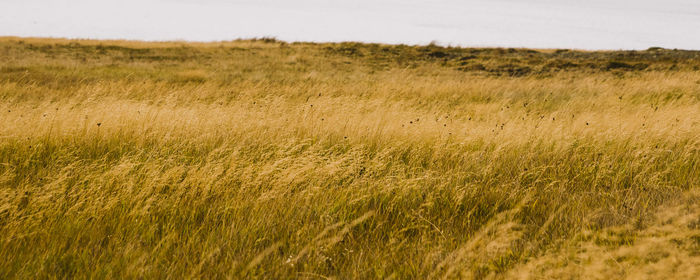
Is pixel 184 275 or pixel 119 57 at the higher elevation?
pixel 119 57

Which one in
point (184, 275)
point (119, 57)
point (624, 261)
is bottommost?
point (184, 275)

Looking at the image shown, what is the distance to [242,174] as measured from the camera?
297cm

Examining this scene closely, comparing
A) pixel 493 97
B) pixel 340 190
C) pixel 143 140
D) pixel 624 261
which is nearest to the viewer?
pixel 624 261

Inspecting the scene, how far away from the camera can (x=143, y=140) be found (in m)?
3.81

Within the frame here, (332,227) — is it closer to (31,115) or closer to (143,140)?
(143,140)

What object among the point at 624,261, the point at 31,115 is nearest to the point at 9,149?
the point at 31,115

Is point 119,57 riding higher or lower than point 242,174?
higher

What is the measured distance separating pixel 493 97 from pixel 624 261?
302 inches

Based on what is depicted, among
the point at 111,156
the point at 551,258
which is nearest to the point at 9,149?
the point at 111,156

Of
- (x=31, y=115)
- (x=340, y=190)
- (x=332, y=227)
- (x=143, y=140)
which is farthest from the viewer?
(x=31, y=115)

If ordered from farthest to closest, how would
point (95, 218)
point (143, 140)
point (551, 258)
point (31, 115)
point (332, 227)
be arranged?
point (31, 115) < point (143, 140) < point (95, 218) < point (332, 227) < point (551, 258)

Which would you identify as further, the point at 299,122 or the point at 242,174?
the point at 299,122

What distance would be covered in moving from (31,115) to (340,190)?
3.75 m

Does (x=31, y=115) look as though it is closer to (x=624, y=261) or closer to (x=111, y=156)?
(x=111, y=156)
